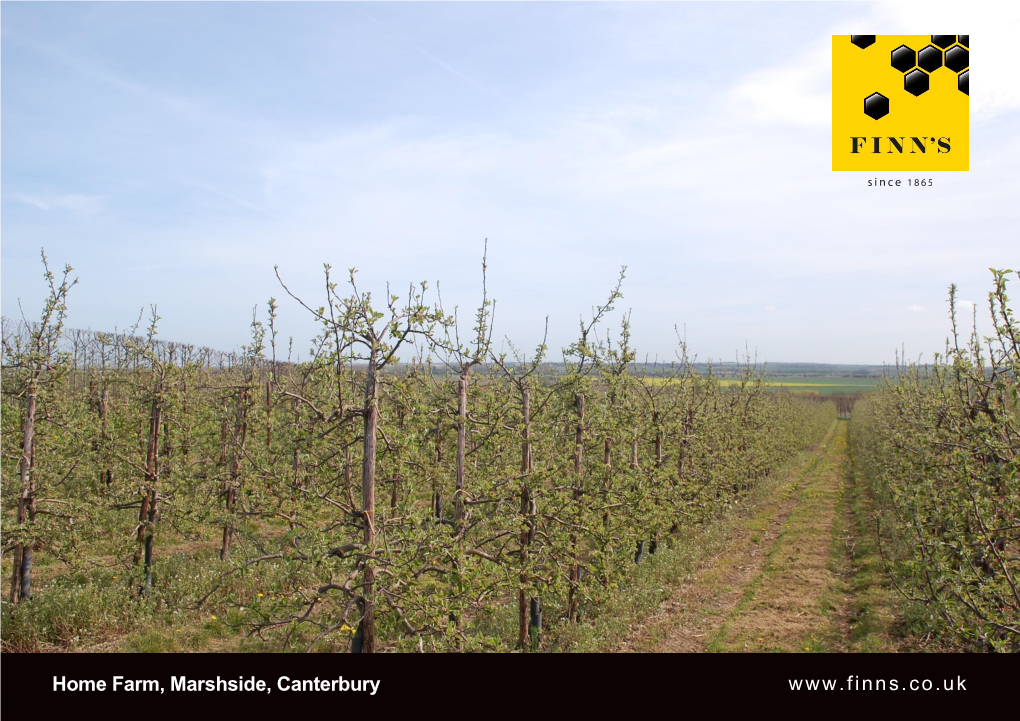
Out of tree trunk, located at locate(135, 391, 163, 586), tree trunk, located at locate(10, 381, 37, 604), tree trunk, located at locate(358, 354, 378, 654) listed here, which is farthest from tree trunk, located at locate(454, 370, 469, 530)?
tree trunk, located at locate(10, 381, 37, 604)

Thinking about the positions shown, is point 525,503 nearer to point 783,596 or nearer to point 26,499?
point 783,596

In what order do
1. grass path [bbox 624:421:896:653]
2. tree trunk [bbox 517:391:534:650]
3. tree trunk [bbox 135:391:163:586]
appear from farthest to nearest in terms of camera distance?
tree trunk [bbox 135:391:163:586]
grass path [bbox 624:421:896:653]
tree trunk [bbox 517:391:534:650]

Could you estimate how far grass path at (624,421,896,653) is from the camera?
30.1 ft

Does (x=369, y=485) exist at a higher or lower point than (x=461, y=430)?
lower

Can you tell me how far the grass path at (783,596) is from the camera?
9.19 meters

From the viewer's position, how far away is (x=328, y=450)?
A: 607 cm

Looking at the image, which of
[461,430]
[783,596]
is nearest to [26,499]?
[461,430]

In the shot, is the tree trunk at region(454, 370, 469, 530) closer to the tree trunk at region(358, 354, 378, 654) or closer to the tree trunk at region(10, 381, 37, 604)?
the tree trunk at region(358, 354, 378, 654)

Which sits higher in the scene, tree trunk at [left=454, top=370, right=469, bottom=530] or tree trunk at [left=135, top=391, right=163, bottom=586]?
tree trunk at [left=454, top=370, right=469, bottom=530]

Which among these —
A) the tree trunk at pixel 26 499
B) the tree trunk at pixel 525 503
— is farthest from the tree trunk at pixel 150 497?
the tree trunk at pixel 525 503

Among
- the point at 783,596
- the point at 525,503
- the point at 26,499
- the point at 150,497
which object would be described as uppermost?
the point at 525,503

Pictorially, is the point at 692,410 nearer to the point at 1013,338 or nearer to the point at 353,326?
the point at 1013,338

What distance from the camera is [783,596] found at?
11.3 m
